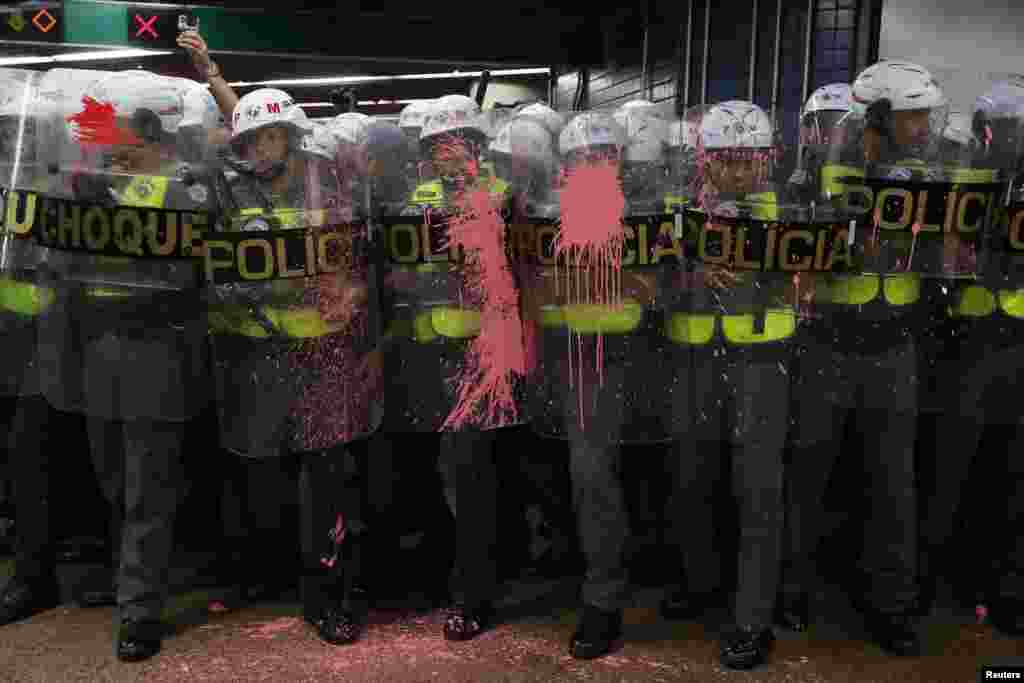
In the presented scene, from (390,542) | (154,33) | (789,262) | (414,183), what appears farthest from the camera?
(154,33)

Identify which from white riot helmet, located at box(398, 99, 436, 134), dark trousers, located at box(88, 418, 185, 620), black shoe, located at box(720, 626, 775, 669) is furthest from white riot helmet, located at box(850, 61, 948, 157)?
dark trousers, located at box(88, 418, 185, 620)

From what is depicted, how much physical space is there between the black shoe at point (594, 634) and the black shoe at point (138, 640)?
1.43 metres

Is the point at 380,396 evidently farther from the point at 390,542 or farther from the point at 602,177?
the point at 602,177

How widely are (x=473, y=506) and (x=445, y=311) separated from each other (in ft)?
2.34

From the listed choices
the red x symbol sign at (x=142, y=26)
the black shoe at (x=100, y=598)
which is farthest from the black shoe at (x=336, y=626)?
the red x symbol sign at (x=142, y=26)

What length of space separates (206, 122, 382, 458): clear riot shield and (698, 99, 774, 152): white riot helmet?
1.17 metres

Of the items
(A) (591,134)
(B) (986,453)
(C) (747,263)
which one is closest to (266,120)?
(A) (591,134)

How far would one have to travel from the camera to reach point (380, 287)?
3.18 m

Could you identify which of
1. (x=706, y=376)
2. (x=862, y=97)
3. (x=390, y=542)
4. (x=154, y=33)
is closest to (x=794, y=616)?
(x=706, y=376)

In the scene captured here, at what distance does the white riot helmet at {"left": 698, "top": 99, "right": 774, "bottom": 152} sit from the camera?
2.89m

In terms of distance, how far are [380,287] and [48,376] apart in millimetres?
Answer: 1266

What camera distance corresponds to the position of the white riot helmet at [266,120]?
2.93m

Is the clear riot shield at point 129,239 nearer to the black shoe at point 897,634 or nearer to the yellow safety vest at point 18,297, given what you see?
the yellow safety vest at point 18,297

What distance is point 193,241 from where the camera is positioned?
302 cm
